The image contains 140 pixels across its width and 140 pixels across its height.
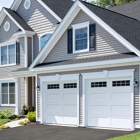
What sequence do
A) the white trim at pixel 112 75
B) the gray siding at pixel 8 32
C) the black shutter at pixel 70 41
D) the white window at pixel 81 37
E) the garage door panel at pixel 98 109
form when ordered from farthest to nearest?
the gray siding at pixel 8 32 < the black shutter at pixel 70 41 < the white window at pixel 81 37 < the garage door panel at pixel 98 109 < the white trim at pixel 112 75

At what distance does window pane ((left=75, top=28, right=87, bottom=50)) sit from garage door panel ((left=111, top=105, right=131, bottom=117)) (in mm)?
3667

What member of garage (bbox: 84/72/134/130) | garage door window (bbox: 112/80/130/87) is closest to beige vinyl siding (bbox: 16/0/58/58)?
garage (bbox: 84/72/134/130)

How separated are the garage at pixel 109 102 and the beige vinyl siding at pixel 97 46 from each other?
117cm

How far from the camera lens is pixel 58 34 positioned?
1633cm

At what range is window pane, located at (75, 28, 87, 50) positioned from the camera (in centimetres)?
1558

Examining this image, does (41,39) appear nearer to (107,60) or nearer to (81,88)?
(81,88)

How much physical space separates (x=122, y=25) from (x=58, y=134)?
20.7 feet

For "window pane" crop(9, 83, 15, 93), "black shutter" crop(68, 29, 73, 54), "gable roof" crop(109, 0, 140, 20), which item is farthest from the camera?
"window pane" crop(9, 83, 15, 93)

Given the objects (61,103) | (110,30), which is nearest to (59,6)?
(61,103)

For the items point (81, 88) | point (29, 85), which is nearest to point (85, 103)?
point (81, 88)

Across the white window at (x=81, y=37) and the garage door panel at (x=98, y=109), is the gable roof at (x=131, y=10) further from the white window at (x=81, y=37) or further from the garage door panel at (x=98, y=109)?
the garage door panel at (x=98, y=109)

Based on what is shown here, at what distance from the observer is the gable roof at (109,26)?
44.0 ft

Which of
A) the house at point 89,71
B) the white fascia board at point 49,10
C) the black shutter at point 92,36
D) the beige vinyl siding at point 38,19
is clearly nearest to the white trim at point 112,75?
the house at point 89,71

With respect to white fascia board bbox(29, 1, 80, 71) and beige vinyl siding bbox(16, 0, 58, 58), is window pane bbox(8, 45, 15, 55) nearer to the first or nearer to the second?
beige vinyl siding bbox(16, 0, 58, 58)
